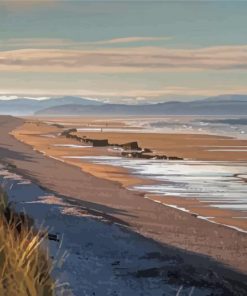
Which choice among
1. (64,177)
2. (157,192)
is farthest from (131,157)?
(157,192)

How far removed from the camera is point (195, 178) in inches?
915

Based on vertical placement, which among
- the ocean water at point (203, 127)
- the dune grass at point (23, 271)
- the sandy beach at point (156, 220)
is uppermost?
the dune grass at point (23, 271)

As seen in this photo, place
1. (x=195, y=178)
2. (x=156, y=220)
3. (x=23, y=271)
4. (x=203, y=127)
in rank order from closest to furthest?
1. (x=23, y=271)
2. (x=156, y=220)
3. (x=195, y=178)
4. (x=203, y=127)

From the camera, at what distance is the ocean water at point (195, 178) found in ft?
62.0

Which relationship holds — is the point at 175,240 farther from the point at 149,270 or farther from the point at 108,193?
the point at 108,193

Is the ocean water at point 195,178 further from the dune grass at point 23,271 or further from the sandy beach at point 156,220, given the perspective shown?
the dune grass at point 23,271

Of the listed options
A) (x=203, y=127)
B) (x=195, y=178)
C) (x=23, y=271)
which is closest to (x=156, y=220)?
(x=195, y=178)

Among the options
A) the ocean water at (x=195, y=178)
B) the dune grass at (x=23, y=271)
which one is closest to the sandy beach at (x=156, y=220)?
the ocean water at (x=195, y=178)

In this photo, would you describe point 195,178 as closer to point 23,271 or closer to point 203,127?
point 23,271

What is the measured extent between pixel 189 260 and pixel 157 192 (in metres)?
9.32

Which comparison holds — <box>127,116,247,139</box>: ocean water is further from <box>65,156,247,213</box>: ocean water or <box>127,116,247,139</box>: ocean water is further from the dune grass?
the dune grass

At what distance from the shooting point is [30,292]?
17.1ft

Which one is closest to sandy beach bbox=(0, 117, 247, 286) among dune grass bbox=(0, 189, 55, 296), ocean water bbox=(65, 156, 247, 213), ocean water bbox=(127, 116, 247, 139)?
ocean water bbox=(65, 156, 247, 213)

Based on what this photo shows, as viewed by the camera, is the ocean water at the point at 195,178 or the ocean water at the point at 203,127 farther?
the ocean water at the point at 203,127
